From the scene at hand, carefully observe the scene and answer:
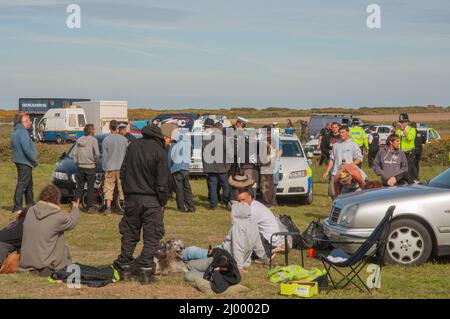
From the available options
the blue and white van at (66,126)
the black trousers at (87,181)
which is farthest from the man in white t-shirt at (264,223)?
the blue and white van at (66,126)

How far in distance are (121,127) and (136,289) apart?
7924 mm

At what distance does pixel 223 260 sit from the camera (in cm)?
886

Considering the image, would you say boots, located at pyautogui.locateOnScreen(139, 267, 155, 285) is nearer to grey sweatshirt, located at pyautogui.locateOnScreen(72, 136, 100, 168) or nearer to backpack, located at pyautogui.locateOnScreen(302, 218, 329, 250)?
backpack, located at pyautogui.locateOnScreen(302, 218, 329, 250)

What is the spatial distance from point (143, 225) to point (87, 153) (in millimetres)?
7013

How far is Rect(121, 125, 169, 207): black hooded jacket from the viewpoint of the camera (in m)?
8.91

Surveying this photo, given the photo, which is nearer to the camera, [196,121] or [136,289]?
[136,289]

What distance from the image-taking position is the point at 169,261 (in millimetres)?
9688

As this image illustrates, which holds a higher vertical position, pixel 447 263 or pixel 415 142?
pixel 415 142

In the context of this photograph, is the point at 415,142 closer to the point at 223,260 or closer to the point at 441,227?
the point at 441,227

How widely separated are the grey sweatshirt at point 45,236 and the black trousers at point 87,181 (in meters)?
6.25

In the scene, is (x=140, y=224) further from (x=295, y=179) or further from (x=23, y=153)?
(x=295, y=179)
